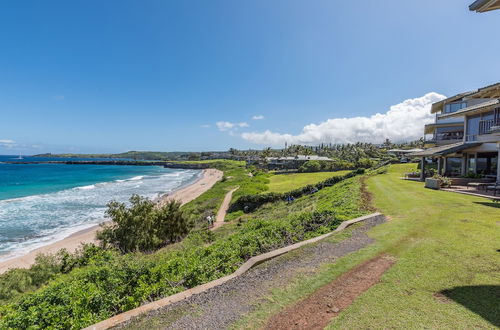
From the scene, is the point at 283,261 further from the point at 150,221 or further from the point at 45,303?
the point at 150,221

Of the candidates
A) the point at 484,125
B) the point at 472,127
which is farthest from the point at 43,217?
the point at 472,127

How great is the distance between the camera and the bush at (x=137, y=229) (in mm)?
14648

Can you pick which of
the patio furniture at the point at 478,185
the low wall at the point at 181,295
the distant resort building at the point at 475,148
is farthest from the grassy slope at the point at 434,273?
the distant resort building at the point at 475,148

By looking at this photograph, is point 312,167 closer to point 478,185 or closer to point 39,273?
point 478,185

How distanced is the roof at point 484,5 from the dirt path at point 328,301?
20.3ft

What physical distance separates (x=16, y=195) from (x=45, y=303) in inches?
2219

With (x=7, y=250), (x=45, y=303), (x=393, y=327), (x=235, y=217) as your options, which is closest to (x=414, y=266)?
(x=393, y=327)

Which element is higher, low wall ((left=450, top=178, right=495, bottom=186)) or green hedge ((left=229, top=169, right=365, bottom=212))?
low wall ((left=450, top=178, right=495, bottom=186))

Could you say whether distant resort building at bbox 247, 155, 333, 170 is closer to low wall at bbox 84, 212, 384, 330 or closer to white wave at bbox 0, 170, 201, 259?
white wave at bbox 0, 170, 201, 259

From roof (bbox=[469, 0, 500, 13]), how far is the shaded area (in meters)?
5.89

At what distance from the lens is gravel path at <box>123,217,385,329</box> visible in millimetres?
4227

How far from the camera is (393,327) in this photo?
3654 millimetres

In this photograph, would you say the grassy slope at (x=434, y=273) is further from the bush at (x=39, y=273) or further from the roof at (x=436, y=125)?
the roof at (x=436, y=125)

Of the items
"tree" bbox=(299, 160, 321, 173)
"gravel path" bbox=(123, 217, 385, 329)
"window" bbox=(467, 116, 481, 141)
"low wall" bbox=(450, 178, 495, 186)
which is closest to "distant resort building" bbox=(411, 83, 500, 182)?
"window" bbox=(467, 116, 481, 141)
